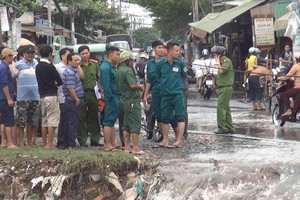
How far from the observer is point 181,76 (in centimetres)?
1018

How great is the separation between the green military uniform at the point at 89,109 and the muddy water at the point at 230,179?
7.84ft

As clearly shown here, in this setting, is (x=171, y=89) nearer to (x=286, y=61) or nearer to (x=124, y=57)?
(x=124, y=57)

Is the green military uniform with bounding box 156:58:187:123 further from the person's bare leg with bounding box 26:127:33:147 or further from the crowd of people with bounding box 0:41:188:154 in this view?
the person's bare leg with bounding box 26:127:33:147

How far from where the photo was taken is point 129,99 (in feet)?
30.9

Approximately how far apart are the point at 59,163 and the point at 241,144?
12.1 feet

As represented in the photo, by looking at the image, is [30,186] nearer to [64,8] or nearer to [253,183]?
[253,183]

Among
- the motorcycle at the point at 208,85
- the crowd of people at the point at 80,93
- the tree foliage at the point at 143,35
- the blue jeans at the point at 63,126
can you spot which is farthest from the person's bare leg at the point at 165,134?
the tree foliage at the point at 143,35

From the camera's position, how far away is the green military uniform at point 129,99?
934cm

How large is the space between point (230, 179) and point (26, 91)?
12.8ft

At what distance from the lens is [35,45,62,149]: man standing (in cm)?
949

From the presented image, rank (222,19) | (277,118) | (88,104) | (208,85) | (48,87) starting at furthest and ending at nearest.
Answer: (222,19)
(208,85)
(277,118)
(88,104)
(48,87)

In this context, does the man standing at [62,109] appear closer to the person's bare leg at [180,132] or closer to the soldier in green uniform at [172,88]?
the soldier in green uniform at [172,88]

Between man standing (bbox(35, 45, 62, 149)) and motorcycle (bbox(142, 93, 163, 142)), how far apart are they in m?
2.09

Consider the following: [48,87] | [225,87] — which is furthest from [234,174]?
[225,87]
